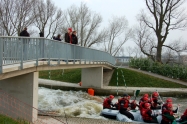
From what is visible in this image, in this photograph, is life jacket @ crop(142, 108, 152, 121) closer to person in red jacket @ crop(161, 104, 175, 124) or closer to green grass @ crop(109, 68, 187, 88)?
person in red jacket @ crop(161, 104, 175, 124)

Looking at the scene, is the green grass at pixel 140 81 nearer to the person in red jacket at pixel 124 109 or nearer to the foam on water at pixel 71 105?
the foam on water at pixel 71 105

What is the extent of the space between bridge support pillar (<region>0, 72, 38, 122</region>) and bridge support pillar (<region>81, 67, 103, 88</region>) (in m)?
13.1

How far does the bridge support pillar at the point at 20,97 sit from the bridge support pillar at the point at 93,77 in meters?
13.1

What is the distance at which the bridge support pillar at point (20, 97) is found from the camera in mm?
10375

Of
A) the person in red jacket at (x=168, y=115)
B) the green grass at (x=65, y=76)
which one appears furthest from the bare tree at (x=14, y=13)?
the person in red jacket at (x=168, y=115)

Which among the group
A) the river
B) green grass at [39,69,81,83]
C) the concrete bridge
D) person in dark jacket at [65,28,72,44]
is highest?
person in dark jacket at [65,28,72,44]

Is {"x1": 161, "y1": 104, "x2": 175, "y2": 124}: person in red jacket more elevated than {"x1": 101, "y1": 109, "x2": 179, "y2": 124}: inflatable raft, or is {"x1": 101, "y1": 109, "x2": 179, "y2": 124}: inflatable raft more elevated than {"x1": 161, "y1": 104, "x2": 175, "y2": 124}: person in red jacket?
{"x1": 161, "y1": 104, "x2": 175, "y2": 124}: person in red jacket


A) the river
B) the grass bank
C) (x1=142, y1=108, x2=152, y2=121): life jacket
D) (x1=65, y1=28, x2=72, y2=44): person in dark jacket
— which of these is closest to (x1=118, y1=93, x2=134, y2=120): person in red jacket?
(x1=142, y1=108, x2=152, y2=121): life jacket

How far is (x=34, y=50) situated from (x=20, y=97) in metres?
2.38

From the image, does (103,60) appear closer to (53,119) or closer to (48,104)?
(48,104)

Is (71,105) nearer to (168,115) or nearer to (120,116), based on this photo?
(120,116)

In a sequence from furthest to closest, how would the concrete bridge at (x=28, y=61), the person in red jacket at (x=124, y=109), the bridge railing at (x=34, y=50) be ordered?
the person in red jacket at (x=124, y=109) → the concrete bridge at (x=28, y=61) → the bridge railing at (x=34, y=50)

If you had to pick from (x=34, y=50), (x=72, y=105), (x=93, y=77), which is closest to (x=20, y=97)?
(x=34, y=50)

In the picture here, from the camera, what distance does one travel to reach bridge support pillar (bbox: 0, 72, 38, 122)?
1038cm
